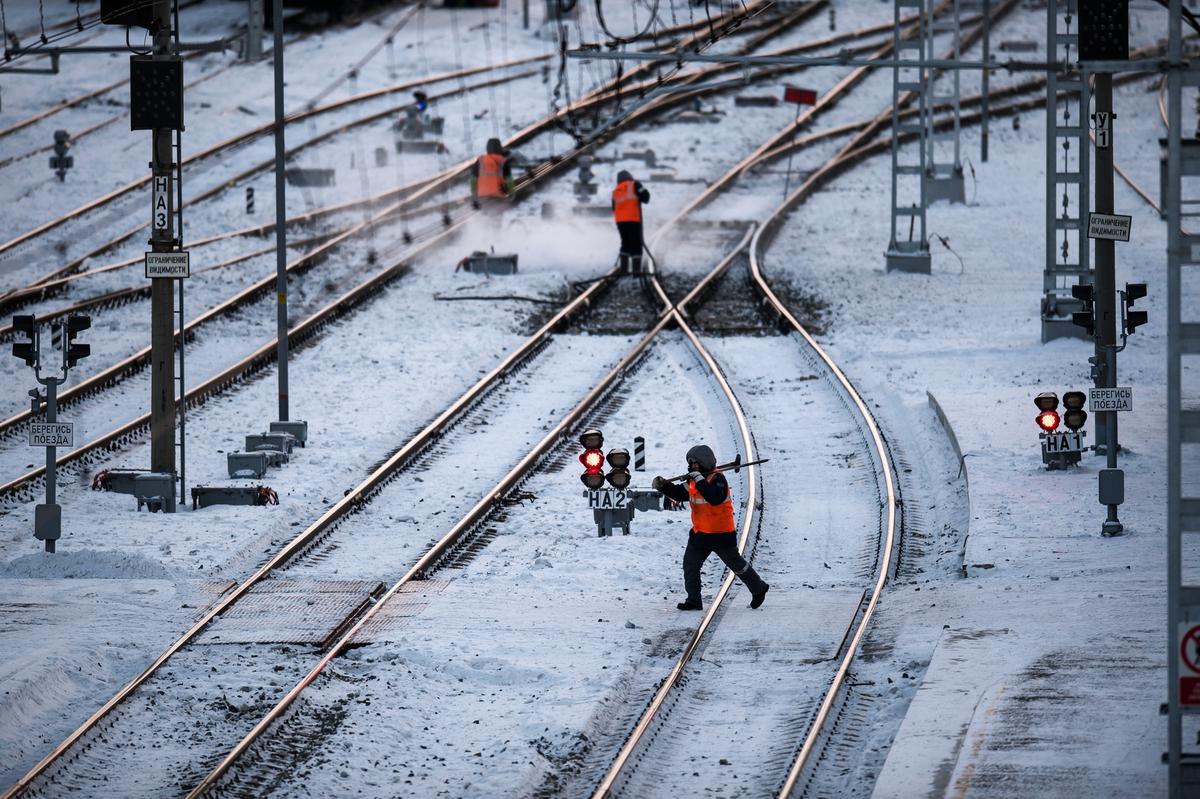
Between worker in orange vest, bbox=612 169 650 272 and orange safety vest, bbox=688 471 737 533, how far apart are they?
46.8 ft

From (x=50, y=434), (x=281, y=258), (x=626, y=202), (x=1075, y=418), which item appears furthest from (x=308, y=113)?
(x=1075, y=418)

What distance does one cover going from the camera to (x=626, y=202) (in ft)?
101

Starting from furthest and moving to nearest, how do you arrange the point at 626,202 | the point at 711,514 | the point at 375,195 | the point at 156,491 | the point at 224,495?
the point at 375,195, the point at 626,202, the point at 224,495, the point at 156,491, the point at 711,514

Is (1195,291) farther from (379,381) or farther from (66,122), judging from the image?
(66,122)

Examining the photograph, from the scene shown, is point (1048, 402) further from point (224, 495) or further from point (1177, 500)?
point (1177, 500)

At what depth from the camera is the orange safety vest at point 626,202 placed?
1206 inches

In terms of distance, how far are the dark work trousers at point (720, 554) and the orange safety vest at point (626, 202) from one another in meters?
14.9

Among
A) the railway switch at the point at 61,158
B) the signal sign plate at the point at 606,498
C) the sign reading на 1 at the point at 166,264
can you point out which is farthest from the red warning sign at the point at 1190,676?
the railway switch at the point at 61,158

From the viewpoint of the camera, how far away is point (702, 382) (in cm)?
2542

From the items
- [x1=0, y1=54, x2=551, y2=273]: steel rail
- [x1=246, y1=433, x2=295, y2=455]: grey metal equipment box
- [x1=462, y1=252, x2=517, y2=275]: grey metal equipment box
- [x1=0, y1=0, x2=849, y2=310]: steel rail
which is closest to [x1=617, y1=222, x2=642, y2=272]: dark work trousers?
[x1=462, y1=252, x2=517, y2=275]: grey metal equipment box

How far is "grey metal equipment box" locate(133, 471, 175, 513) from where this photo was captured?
1980 cm

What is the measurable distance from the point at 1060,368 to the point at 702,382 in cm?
493

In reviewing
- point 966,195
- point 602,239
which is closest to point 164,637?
point 602,239

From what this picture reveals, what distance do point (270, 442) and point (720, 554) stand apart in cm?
730
